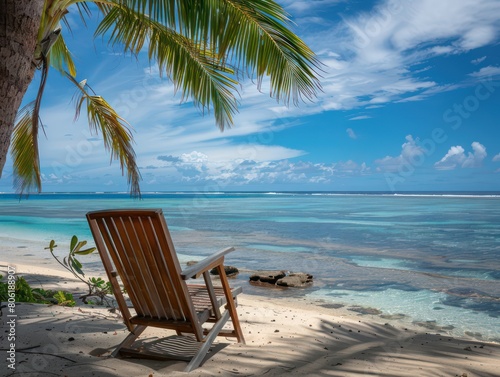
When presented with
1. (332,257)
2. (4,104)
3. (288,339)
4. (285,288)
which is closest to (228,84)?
(285,288)

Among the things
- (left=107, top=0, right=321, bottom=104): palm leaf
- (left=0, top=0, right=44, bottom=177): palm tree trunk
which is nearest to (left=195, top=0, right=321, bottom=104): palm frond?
(left=107, top=0, right=321, bottom=104): palm leaf

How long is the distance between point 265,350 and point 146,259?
3.54ft

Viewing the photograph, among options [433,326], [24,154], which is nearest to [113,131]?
[24,154]

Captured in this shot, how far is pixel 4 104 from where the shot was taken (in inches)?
89.0

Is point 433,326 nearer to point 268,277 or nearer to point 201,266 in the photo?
point 268,277

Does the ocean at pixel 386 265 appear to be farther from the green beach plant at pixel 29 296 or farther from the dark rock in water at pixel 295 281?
the green beach plant at pixel 29 296

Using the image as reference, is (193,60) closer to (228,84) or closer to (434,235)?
(228,84)

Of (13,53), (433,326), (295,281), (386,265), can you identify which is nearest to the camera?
(13,53)

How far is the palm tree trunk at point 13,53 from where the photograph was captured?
2246 millimetres

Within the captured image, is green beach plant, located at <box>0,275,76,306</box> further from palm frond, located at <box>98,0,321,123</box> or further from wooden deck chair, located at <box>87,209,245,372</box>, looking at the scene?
palm frond, located at <box>98,0,321,123</box>

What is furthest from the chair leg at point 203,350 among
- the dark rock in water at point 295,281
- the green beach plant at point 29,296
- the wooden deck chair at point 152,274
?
the dark rock in water at point 295,281

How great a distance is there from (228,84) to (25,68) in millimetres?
4019

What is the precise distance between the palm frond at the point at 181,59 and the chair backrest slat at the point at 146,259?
291cm

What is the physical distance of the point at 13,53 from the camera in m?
2.27
